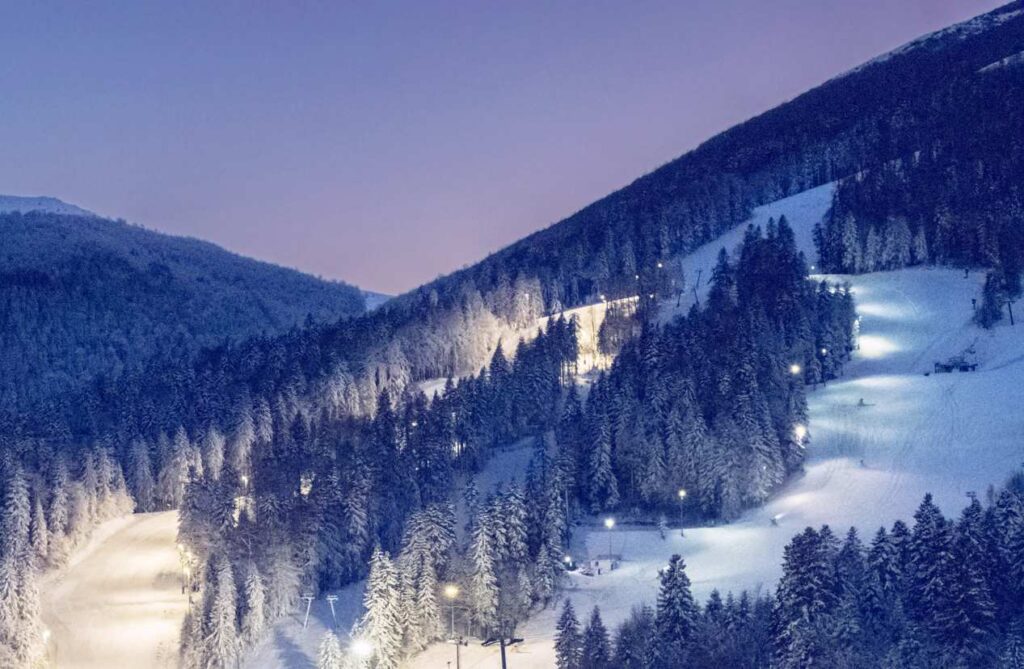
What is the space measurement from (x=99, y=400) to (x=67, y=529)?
122ft

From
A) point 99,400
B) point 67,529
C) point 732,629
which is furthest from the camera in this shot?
point 99,400

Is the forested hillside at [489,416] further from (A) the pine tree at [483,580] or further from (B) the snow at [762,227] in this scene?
(B) the snow at [762,227]

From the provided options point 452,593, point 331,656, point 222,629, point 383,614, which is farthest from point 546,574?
point 222,629

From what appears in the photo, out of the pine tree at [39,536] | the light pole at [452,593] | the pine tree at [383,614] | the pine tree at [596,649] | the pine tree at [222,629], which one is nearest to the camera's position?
the pine tree at [596,649]

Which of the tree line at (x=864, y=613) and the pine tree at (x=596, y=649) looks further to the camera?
the pine tree at (x=596, y=649)

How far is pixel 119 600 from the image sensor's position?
87875mm

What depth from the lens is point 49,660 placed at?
7725 centimetres

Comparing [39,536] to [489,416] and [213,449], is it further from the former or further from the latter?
[489,416]

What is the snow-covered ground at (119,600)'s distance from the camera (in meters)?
78.2

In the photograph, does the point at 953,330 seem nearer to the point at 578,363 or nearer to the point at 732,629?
the point at 578,363

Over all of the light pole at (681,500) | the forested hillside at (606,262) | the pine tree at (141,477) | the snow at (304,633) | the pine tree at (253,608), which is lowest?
the snow at (304,633)

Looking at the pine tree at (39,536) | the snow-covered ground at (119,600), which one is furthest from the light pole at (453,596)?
the pine tree at (39,536)

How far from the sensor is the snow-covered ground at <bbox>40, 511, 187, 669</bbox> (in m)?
78.2

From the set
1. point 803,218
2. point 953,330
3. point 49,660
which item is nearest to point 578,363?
point 953,330
